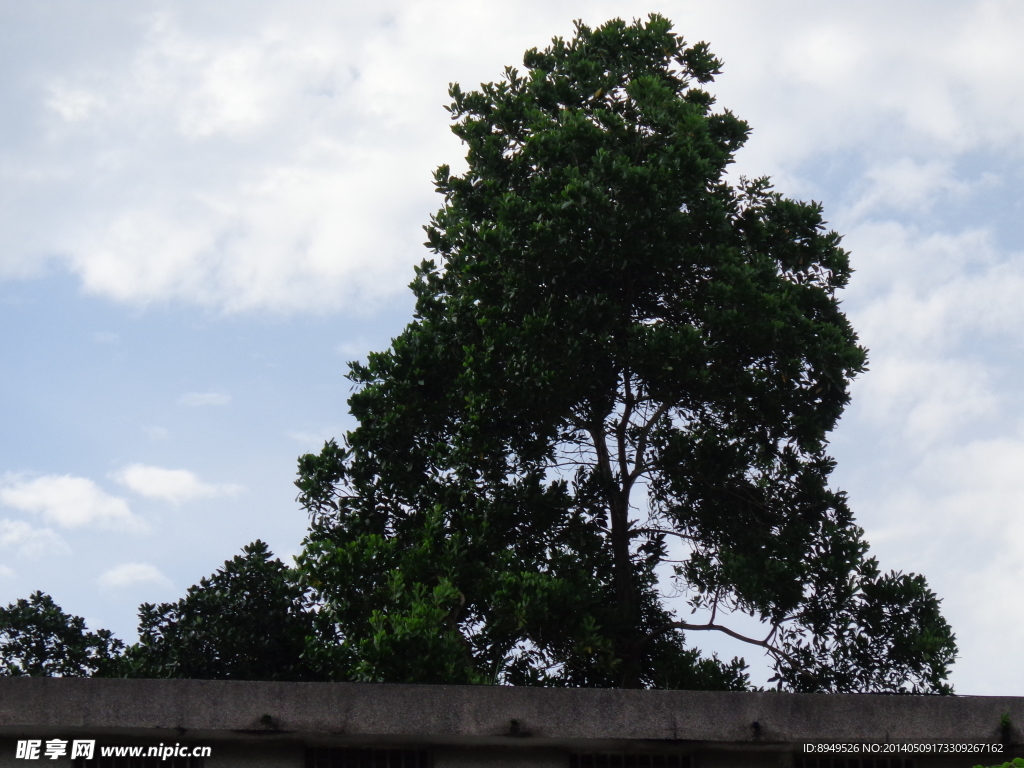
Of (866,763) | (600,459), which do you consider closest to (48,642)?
(600,459)

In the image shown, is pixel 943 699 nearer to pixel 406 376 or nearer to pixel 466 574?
pixel 466 574

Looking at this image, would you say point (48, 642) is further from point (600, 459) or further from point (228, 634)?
point (600, 459)

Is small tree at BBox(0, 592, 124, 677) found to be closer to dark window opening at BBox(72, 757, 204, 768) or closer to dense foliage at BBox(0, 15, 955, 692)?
dense foliage at BBox(0, 15, 955, 692)

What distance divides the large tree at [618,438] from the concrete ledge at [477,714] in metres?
6.61

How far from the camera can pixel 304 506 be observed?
19.0m

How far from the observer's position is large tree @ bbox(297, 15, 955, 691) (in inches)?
679

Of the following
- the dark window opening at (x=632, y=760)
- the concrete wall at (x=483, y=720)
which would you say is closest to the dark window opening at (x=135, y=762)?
the concrete wall at (x=483, y=720)

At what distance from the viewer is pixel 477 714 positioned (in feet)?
31.3

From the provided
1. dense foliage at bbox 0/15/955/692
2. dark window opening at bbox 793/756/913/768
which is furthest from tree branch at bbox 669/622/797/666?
dark window opening at bbox 793/756/913/768

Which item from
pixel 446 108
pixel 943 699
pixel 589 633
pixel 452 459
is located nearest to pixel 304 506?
pixel 452 459

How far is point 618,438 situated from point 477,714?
9953 millimetres

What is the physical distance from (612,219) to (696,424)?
3.66m

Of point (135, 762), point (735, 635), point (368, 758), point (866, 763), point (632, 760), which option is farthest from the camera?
point (735, 635)

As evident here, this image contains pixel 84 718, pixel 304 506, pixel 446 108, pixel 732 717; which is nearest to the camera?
pixel 84 718
